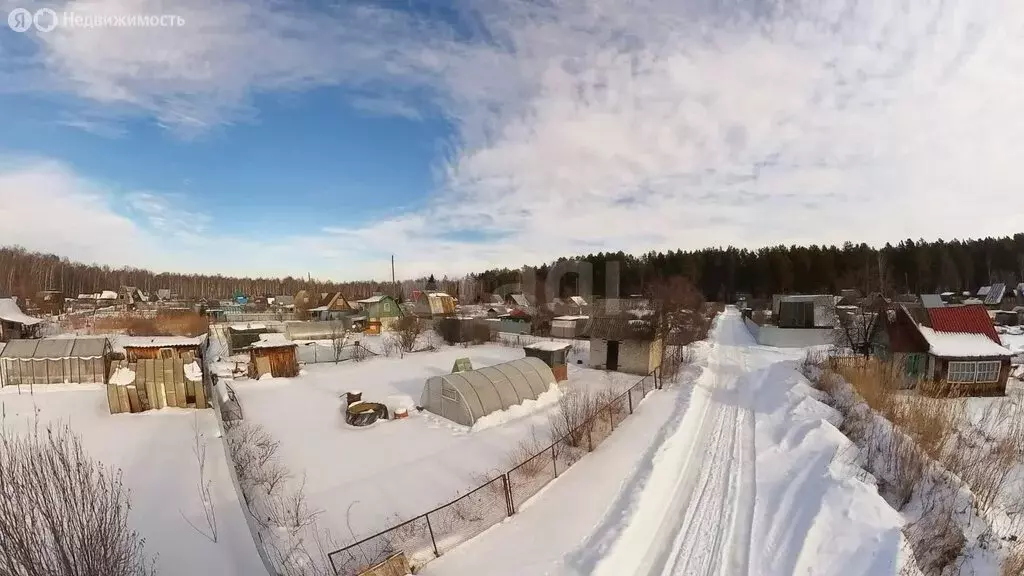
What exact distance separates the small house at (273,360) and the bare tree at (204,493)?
36.5 ft

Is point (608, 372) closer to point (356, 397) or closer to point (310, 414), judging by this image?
point (356, 397)

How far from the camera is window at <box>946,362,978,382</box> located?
75.4 ft

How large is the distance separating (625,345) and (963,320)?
17347mm

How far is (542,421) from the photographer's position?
17.6 m

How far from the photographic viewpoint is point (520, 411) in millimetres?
18484

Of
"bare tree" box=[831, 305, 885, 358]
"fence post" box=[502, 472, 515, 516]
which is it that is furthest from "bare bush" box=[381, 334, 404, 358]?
"bare tree" box=[831, 305, 885, 358]

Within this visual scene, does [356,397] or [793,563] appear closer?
[793,563]

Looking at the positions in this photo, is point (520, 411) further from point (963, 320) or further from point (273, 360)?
point (963, 320)

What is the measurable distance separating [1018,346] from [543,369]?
39.2 meters

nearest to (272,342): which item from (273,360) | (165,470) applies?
(273,360)

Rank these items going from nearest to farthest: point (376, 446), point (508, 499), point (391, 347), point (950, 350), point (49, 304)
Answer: point (508, 499)
point (376, 446)
point (950, 350)
point (391, 347)
point (49, 304)

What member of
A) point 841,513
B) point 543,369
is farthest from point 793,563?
point 543,369

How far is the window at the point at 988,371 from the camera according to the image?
2295 centimetres

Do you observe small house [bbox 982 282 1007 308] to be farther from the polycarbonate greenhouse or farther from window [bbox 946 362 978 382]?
the polycarbonate greenhouse
